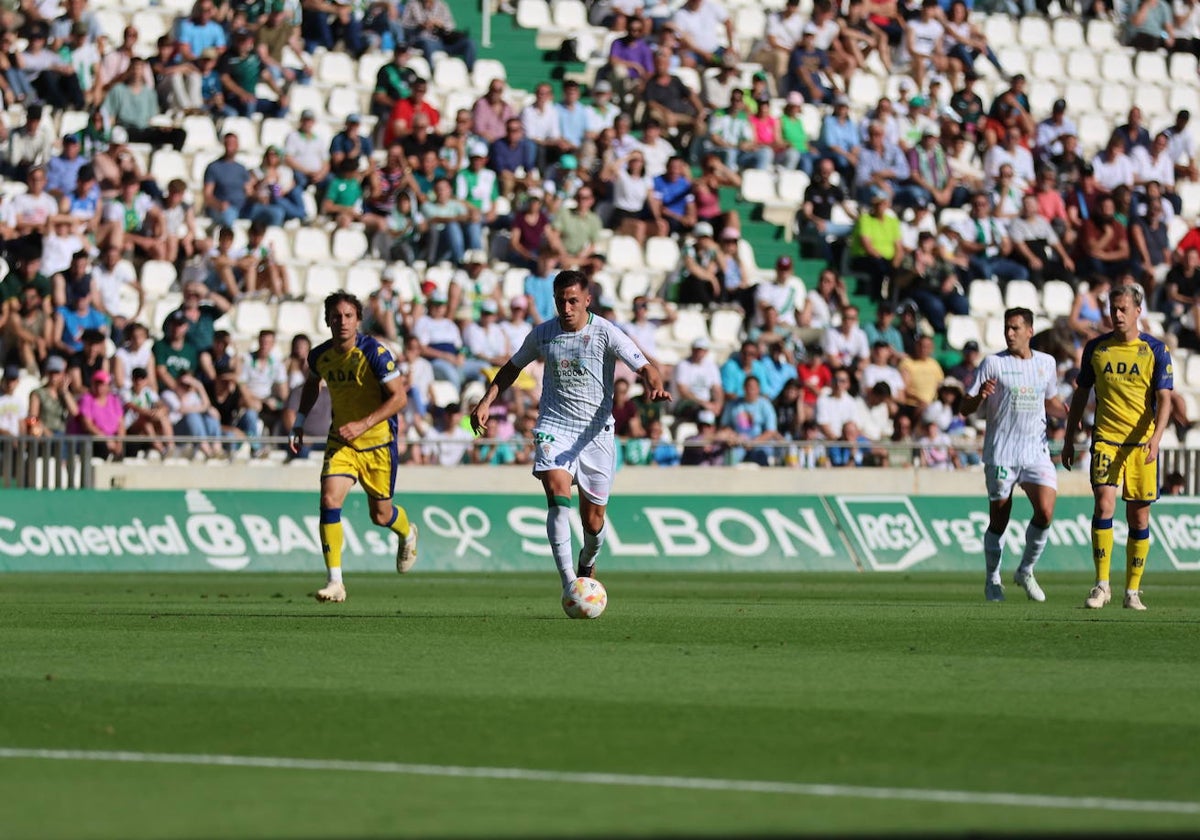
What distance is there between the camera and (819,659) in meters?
11.5

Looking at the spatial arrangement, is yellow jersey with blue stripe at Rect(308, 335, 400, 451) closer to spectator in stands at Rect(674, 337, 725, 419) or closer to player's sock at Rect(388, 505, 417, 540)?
player's sock at Rect(388, 505, 417, 540)

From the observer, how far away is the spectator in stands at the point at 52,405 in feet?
80.5

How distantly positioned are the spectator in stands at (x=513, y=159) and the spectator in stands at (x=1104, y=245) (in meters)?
9.07

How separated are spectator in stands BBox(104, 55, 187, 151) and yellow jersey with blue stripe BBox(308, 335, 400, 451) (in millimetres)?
12663

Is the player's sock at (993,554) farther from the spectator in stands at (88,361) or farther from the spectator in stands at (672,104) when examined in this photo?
the spectator in stands at (672,104)

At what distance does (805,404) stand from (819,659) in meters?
17.0

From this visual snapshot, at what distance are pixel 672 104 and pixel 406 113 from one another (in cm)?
458

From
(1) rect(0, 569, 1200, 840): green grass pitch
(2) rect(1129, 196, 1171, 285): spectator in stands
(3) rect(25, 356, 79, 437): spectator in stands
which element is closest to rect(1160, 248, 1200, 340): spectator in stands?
(2) rect(1129, 196, 1171, 285): spectator in stands

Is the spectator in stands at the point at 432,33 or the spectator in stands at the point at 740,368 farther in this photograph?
the spectator in stands at the point at 432,33

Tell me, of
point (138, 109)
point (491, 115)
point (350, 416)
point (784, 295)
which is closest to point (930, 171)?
point (784, 295)

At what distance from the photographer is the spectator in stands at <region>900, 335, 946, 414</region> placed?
29.6 meters

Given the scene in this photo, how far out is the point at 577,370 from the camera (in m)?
14.9

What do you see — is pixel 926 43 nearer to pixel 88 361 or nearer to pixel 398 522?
pixel 88 361

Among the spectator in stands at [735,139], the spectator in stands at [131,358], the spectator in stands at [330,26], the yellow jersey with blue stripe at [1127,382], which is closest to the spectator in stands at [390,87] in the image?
the spectator in stands at [330,26]
